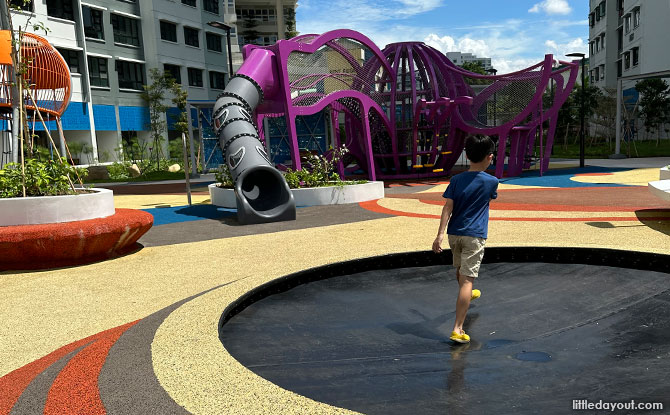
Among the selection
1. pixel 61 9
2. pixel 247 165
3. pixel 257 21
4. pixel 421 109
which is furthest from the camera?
pixel 257 21

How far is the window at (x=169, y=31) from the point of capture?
1555 inches

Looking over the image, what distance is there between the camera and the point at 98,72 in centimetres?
3466

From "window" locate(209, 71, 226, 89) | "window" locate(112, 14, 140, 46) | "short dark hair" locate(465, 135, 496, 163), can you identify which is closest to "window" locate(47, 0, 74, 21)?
"window" locate(112, 14, 140, 46)

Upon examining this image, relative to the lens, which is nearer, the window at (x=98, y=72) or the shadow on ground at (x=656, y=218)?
the shadow on ground at (x=656, y=218)

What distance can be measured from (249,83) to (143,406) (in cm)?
1285

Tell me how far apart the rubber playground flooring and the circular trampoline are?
277mm

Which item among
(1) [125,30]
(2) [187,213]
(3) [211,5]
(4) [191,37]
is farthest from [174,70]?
(2) [187,213]

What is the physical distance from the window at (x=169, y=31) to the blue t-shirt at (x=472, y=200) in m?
40.3

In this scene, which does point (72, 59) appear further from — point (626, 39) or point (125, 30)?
point (626, 39)

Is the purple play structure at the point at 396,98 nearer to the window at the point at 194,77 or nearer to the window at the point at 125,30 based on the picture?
the window at the point at 125,30

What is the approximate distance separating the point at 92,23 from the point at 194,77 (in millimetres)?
9945

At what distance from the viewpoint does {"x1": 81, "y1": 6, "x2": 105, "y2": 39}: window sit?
33500mm

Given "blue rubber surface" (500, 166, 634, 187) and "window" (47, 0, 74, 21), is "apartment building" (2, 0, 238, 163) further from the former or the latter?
"blue rubber surface" (500, 166, 634, 187)

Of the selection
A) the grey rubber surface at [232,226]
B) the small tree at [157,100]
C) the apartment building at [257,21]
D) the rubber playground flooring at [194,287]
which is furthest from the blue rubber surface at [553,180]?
the apartment building at [257,21]
